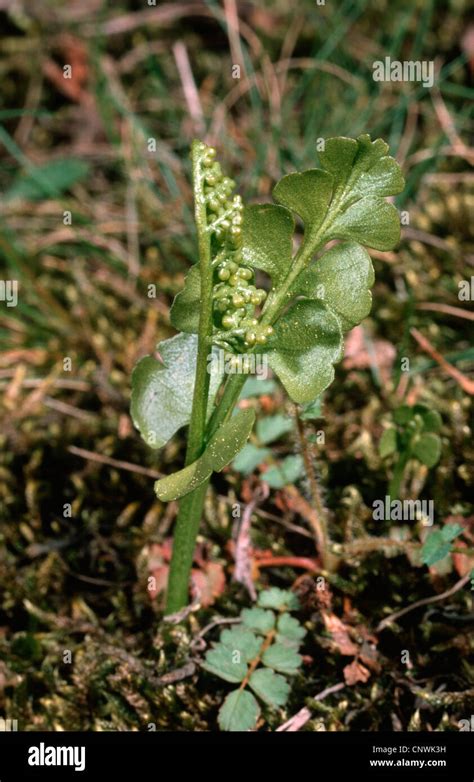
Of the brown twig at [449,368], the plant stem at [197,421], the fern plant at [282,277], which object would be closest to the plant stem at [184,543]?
the plant stem at [197,421]

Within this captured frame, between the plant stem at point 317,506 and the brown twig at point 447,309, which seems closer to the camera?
the plant stem at point 317,506

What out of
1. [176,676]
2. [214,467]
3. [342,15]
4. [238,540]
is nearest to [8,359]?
[238,540]

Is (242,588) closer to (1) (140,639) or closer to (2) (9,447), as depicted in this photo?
(1) (140,639)

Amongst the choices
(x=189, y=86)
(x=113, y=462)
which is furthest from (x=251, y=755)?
(x=189, y=86)

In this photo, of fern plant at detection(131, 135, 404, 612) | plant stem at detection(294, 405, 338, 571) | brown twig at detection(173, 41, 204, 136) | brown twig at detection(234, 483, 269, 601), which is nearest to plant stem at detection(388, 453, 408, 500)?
plant stem at detection(294, 405, 338, 571)

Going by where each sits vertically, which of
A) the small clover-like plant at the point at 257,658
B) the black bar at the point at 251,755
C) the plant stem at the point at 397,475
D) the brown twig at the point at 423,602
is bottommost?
the black bar at the point at 251,755

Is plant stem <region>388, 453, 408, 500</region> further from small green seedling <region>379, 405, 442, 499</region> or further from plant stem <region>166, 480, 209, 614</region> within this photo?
plant stem <region>166, 480, 209, 614</region>

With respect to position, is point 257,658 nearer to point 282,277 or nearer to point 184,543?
point 184,543

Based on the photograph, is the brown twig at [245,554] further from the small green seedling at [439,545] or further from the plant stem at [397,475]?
the small green seedling at [439,545]

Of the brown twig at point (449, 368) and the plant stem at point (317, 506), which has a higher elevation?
the brown twig at point (449, 368)
